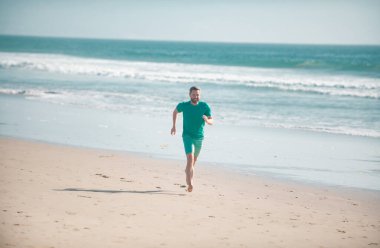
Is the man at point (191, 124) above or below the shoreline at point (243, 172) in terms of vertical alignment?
above

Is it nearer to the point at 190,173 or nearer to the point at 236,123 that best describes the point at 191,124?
the point at 190,173

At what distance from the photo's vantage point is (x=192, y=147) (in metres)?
7.81

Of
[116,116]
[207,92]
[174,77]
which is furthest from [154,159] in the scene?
[174,77]

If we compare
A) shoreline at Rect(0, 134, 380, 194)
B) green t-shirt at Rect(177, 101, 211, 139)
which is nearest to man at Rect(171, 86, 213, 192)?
green t-shirt at Rect(177, 101, 211, 139)

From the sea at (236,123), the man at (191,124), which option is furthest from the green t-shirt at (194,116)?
the sea at (236,123)

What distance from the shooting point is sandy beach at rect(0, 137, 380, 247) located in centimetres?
554

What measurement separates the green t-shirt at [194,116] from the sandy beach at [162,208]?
Result: 0.89 meters

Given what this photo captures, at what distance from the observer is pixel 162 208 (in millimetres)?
6727

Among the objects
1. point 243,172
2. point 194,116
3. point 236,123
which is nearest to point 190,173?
point 194,116

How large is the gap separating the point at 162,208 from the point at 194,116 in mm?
1657

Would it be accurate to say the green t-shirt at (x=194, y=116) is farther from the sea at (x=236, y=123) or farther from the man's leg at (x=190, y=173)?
the sea at (x=236, y=123)

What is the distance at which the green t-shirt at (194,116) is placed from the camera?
307 inches

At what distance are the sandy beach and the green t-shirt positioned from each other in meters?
0.89

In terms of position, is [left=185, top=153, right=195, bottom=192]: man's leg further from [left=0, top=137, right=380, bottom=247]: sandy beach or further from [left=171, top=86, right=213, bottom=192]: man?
[left=0, top=137, right=380, bottom=247]: sandy beach
